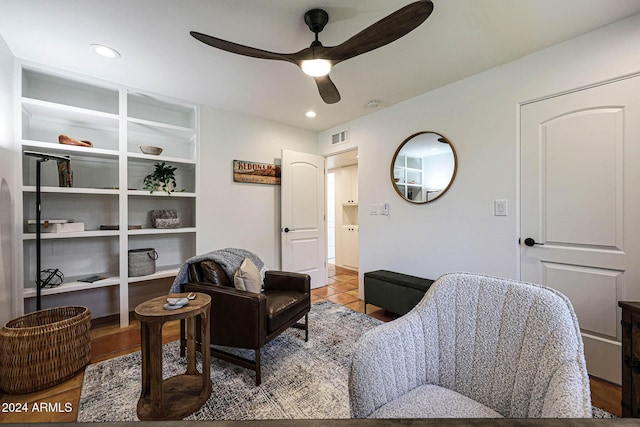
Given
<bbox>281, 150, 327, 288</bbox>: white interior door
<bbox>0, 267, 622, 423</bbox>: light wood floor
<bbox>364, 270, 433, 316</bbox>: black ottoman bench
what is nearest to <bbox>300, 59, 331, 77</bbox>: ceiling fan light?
<bbox>281, 150, 327, 288</bbox>: white interior door

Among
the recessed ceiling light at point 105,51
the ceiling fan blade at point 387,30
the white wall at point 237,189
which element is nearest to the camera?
the ceiling fan blade at point 387,30

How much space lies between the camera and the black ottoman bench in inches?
103

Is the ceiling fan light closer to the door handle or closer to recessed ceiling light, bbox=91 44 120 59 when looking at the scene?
recessed ceiling light, bbox=91 44 120 59

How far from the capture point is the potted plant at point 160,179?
9.70 feet

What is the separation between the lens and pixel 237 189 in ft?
11.6

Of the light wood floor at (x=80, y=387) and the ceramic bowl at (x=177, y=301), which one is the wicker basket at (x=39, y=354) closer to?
the light wood floor at (x=80, y=387)

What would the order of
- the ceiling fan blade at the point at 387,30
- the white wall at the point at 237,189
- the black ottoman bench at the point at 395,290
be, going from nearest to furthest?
the ceiling fan blade at the point at 387,30, the black ottoman bench at the point at 395,290, the white wall at the point at 237,189

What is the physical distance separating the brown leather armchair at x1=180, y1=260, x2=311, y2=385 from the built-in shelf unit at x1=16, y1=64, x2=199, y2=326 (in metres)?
1.10

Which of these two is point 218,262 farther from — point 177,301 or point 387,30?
point 387,30

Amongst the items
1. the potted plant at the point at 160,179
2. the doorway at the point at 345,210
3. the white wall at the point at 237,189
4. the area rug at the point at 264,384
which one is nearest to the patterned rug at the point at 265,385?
the area rug at the point at 264,384

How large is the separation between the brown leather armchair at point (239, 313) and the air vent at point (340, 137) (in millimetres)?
2430

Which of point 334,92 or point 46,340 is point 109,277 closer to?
point 46,340

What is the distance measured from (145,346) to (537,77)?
11.0ft

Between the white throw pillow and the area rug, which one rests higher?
the white throw pillow
